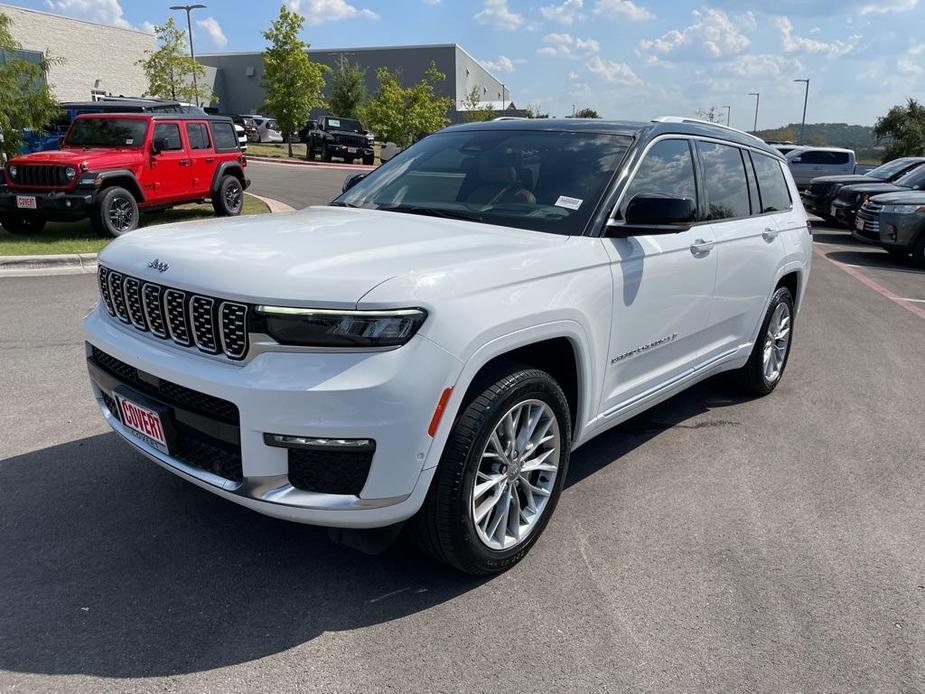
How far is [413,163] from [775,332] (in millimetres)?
2943

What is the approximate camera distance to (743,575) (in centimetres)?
319

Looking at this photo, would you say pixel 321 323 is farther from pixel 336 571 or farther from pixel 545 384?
pixel 336 571

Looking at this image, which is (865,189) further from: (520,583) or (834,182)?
(520,583)

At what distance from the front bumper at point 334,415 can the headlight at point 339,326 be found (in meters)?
0.04

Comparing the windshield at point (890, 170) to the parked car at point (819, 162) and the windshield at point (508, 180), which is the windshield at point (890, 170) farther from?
the windshield at point (508, 180)

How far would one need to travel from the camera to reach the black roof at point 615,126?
3.92 meters

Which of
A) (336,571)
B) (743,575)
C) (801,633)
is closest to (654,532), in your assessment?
(743,575)

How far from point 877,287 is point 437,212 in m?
9.20

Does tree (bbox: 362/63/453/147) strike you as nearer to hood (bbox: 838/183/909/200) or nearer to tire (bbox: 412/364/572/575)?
hood (bbox: 838/183/909/200)

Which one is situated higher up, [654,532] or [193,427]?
[193,427]

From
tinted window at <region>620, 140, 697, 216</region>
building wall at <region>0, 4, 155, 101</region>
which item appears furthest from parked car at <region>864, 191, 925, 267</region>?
building wall at <region>0, 4, 155, 101</region>

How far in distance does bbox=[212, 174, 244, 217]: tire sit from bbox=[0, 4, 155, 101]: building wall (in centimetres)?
3030

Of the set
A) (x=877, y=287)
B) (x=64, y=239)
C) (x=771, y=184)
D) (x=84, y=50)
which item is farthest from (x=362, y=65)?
(x=771, y=184)

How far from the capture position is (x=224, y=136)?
1388 centimetres
